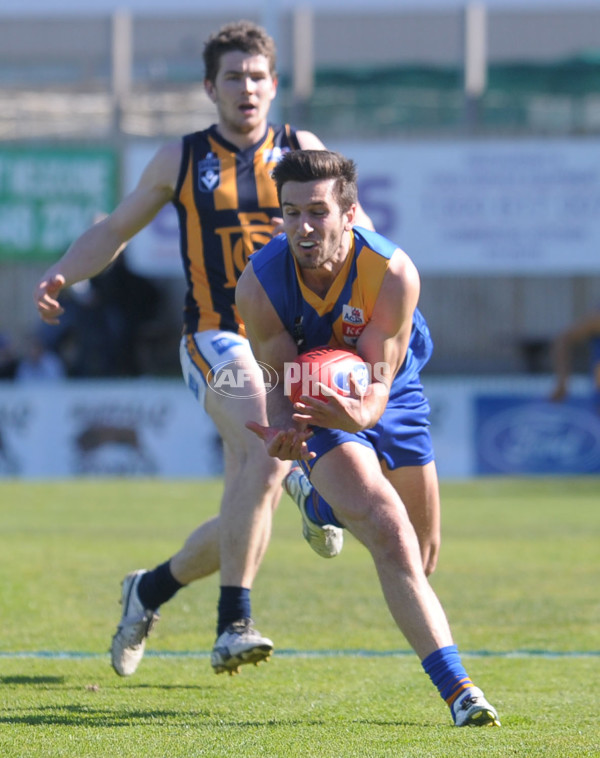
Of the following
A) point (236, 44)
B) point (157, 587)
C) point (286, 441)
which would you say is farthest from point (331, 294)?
point (157, 587)

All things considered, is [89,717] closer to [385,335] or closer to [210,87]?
[385,335]

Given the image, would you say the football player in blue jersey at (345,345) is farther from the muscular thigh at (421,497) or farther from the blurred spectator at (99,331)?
the blurred spectator at (99,331)

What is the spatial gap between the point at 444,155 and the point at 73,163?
581cm

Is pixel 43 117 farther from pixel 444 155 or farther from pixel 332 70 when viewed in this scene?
pixel 444 155

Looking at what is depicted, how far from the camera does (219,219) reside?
5.80 metres

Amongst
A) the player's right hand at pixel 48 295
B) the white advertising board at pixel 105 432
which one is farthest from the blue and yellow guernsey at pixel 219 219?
the white advertising board at pixel 105 432

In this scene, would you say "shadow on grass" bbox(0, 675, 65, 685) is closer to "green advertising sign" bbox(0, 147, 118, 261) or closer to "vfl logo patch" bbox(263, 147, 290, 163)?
"vfl logo patch" bbox(263, 147, 290, 163)

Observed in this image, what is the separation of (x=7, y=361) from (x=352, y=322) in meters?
15.7

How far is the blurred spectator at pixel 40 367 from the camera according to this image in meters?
A: 19.2

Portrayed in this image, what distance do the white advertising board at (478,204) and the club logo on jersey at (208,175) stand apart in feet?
48.0

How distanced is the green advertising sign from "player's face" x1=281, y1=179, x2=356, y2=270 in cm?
1703

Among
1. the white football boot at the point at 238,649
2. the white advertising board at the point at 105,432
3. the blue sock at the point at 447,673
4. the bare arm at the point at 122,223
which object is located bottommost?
the white advertising board at the point at 105,432

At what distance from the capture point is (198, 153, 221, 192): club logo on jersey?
229 inches

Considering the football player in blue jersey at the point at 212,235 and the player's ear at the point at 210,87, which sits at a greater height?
the player's ear at the point at 210,87
